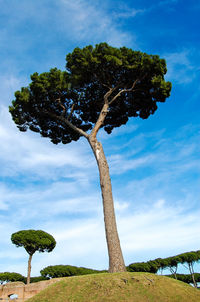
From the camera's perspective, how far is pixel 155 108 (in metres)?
15.6

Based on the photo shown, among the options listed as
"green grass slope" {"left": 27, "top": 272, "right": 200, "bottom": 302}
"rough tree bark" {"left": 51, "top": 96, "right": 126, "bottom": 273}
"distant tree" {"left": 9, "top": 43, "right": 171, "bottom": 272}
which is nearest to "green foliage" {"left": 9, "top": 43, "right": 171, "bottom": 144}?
"distant tree" {"left": 9, "top": 43, "right": 171, "bottom": 272}

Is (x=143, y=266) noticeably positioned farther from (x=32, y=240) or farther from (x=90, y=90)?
(x=90, y=90)

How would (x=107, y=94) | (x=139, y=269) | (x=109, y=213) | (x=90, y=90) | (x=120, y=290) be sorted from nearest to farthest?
(x=120, y=290) < (x=109, y=213) < (x=107, y=94) < (x=90, y=90) < (x=139, y=269)

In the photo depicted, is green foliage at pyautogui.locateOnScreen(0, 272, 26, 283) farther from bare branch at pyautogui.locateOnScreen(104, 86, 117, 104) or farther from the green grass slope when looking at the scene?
bare branch at pyautogui.locateOnScreen(104, 86, 117, 104)

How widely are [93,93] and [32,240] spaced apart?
18535 millimetres

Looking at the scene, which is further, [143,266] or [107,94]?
[143,266]

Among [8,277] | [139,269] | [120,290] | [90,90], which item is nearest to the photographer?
[120,290]

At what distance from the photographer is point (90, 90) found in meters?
15.2

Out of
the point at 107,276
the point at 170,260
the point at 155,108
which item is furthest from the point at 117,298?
the point at 170,260

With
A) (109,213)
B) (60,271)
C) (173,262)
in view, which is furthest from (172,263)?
(109,213)

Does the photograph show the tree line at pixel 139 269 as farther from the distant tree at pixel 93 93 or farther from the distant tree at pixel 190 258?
the distant tree at pixel 93 93

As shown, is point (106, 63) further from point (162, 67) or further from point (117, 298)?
point (117, 298)

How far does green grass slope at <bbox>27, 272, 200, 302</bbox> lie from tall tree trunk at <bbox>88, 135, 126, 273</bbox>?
1473mm

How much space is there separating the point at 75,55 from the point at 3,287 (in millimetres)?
14626
